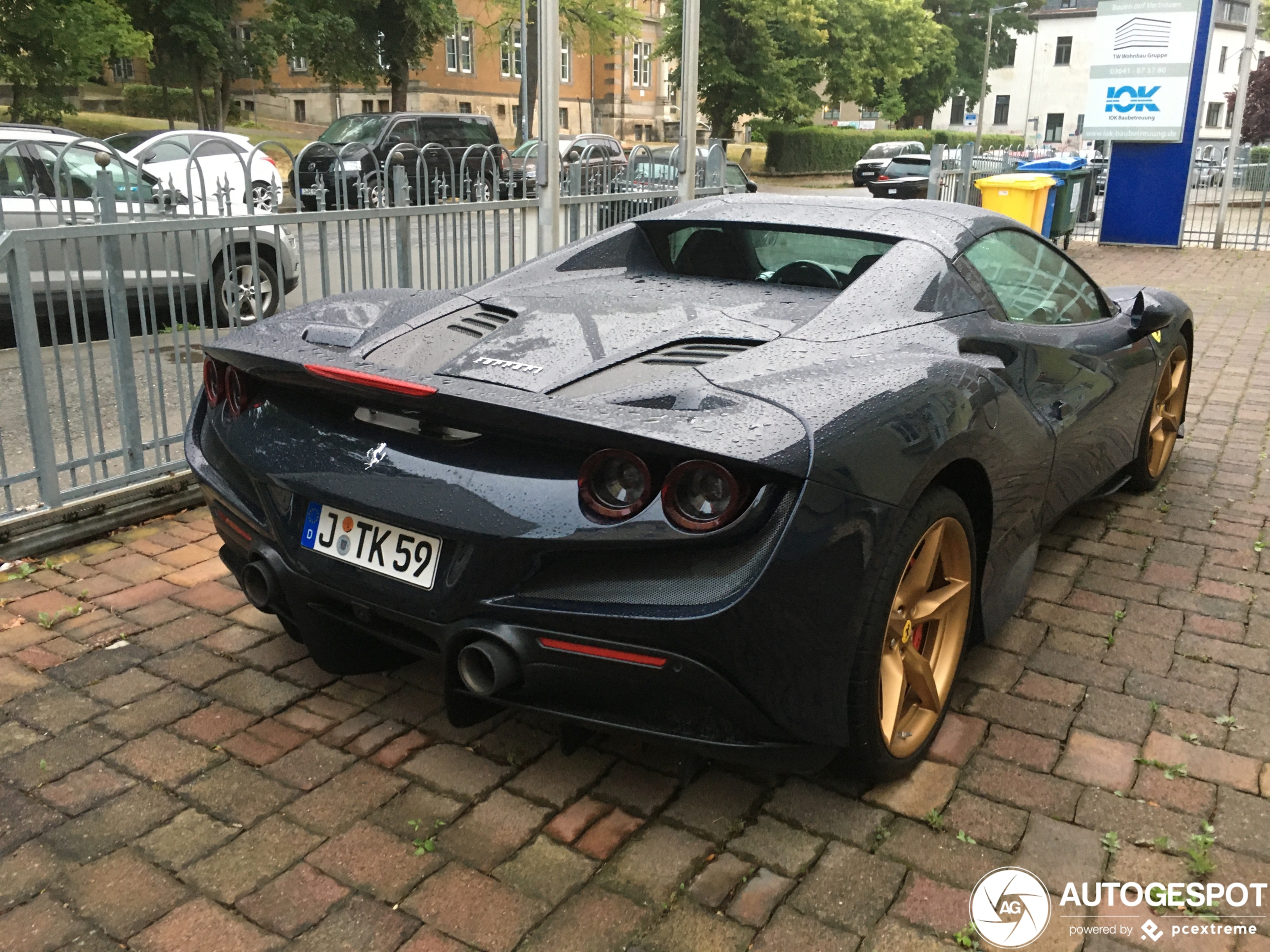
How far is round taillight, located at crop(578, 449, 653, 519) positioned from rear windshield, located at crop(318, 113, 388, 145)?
804 inches

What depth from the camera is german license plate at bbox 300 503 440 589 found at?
2529mm

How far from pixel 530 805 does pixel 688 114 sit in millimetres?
6646

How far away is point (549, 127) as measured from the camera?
6.29 metres

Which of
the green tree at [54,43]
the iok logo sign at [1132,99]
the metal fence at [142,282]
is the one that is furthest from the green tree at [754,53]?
the metal fence at [142,282]

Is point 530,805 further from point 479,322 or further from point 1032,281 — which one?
point 1032,281

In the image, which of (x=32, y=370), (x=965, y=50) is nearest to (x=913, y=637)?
(x=32, y=370)

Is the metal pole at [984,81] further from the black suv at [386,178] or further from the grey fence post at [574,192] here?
the black suv at [386,178]

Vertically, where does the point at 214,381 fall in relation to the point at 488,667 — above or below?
above

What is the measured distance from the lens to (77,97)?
146ft

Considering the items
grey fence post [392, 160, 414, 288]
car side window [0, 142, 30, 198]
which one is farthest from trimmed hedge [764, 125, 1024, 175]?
grey fence post [392, 160, 414, 288]

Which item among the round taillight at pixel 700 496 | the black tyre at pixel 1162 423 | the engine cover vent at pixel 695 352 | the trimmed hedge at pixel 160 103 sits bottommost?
the black tyre at pixel 1162 423

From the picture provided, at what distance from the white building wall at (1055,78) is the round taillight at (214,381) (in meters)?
80.2

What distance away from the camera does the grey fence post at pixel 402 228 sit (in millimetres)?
5746

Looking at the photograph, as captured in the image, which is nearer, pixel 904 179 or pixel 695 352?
pixel 695 352
